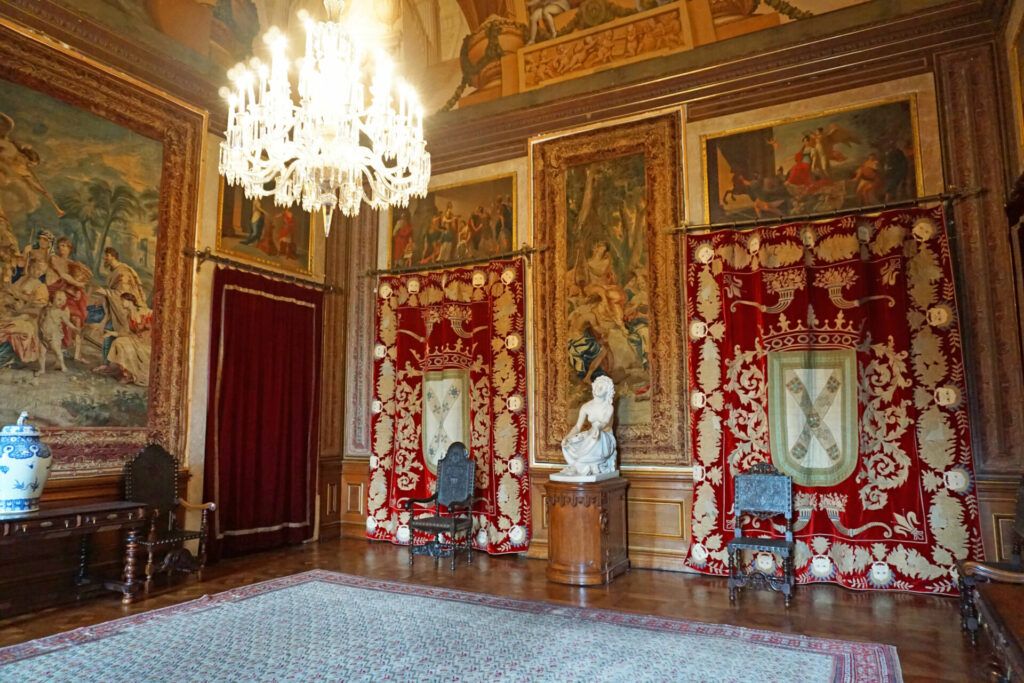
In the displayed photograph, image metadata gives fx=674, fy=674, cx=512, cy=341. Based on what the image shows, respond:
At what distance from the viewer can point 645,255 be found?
720cm

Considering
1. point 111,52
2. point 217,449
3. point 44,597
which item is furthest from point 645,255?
point 44,597

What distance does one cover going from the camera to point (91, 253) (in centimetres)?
613

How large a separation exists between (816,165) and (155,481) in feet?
23.0

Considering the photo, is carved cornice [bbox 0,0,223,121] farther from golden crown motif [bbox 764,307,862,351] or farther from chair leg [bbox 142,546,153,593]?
golden crown motif [bbox 764,307,862,351]

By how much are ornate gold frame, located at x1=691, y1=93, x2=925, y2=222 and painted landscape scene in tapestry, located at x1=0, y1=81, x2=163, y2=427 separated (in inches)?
220

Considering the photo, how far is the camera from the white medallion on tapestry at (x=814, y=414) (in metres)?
6.05

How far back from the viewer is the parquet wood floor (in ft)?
14.3

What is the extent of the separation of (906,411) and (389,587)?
477 cm

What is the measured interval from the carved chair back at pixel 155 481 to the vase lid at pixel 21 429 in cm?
113

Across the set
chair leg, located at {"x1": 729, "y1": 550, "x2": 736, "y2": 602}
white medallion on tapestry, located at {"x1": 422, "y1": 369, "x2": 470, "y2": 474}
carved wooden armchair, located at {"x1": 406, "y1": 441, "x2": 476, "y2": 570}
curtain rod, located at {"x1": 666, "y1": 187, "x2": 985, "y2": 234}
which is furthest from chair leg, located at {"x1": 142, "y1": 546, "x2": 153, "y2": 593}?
curtain rod, located at {"x1": 666, "y1": 187, "x2": 985, "y2": 234}

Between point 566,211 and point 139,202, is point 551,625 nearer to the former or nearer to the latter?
point 566,211

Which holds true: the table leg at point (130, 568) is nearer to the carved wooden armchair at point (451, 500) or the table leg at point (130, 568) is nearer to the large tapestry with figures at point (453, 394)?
the carved wooden armchair at point (451, 500)

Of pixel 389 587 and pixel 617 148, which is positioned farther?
pixel 617 148

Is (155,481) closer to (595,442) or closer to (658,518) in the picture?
(595,442)
